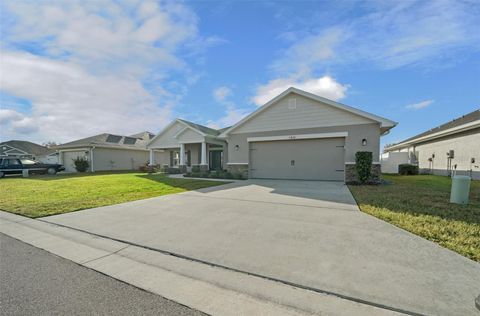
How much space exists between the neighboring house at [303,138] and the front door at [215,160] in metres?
6.22

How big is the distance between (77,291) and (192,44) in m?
11.0

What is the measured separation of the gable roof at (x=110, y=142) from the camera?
23163mm

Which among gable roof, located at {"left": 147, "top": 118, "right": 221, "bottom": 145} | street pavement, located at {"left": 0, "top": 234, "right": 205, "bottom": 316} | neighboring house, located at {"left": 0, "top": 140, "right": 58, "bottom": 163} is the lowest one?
street pavement, located at {"left": 0, "top": 234, "right": 205, "bottom": 316}

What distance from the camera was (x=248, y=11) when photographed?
908 cm

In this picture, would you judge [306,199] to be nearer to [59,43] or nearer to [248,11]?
[248,11]

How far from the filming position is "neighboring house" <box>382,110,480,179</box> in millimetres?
12789

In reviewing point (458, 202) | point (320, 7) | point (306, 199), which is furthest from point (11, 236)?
point (320, 7)

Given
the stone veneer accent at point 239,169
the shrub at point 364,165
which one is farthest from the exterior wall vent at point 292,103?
the stone veneer accent at point 239,169

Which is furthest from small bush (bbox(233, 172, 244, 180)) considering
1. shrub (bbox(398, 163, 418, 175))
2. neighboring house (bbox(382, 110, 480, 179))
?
shrub (bbox(398, 163, 418, 175))

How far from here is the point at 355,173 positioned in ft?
36.4

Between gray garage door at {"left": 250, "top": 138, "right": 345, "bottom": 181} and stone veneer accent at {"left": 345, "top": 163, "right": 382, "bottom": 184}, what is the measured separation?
0.44m

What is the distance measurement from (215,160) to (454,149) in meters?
17.7

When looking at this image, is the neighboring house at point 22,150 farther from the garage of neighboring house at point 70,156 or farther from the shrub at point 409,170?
the shrub at point 409,170

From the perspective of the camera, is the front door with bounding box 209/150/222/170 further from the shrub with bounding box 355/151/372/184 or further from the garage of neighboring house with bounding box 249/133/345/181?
the shrub with bounding box 355/151/372/184
